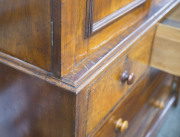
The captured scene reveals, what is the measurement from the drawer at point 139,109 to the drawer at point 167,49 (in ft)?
0.24

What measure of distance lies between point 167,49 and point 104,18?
0.31 m

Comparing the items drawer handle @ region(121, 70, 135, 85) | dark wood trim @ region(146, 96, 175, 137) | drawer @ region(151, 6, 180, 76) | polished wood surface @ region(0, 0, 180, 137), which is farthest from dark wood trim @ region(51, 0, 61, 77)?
dark wood trim @ region(146, 96, 175, 137)

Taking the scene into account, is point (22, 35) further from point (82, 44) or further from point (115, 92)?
point (115, 92)

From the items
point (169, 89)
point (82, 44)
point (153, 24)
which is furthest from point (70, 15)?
point (169, 89)

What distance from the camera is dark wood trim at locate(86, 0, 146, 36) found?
441 mm

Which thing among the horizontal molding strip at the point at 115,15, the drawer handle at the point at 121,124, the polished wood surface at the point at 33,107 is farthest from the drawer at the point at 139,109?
the horizontal molding strip at the point at 115,15

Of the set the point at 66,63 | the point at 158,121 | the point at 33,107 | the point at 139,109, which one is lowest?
the point at 158,121

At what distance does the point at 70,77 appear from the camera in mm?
436

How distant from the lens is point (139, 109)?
0.85 m

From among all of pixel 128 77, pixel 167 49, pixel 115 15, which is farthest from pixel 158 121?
pixel 115 15

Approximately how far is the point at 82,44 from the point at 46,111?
0.49 ft

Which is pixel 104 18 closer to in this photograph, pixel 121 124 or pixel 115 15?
pixel 115 15

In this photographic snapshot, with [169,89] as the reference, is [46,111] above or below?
above

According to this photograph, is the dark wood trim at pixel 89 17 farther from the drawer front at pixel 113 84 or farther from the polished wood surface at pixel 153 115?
the polished wood surface at pixel 153 115
